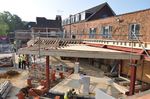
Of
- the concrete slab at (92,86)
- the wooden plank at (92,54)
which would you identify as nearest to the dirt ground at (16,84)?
the concrete slab at (92,86)

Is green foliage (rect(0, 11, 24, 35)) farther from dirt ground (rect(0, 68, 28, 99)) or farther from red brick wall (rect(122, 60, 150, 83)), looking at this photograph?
red brick wall (rect(122, 60, 150, 83))

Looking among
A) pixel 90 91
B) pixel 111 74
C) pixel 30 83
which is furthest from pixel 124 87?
pixel 30 83

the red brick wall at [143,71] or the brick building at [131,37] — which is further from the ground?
the brick building at [131,37]

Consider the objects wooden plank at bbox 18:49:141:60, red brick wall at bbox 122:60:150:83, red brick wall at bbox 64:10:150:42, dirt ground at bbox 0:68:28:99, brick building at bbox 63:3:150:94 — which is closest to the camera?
wooden plank at bbox 18:49:141:60

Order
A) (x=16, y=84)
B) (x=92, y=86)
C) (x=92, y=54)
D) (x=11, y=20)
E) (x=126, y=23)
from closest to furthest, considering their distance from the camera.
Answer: (x=92, y=54), (x=92, y=86), (x=16, y=84), (x=126, y=23), (x=11, y=20)

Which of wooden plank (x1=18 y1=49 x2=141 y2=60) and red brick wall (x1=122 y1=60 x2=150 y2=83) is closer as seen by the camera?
wooden plank (x1=18 y1=49 x2=141 y2=60)

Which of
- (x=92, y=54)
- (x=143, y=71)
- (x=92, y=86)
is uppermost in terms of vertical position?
(x=92, y=54)

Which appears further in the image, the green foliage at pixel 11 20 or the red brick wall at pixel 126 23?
the green foliage at pixel 11 20

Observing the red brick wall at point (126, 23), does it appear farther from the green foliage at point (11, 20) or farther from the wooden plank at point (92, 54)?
the green foliage at point (11, 20)

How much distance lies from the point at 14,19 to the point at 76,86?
78.1 m

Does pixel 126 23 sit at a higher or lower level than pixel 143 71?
higher

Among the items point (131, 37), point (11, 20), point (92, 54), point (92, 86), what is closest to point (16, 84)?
point (92, 86)

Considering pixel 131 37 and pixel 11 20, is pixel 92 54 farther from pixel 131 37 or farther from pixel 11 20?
pixel 11 20

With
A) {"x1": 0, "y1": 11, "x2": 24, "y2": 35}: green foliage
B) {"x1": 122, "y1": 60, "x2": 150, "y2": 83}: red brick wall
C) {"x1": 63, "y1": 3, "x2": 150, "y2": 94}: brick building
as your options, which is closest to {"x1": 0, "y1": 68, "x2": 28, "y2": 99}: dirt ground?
{"x1": 63, "y1": 3, "x2": 150, "y2": 94}: brick building
